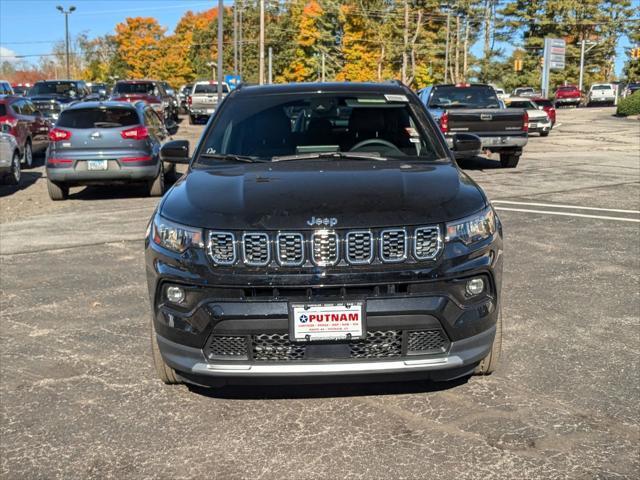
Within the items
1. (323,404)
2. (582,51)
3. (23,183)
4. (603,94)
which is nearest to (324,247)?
(323,404)

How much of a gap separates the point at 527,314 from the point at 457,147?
1.39 metres

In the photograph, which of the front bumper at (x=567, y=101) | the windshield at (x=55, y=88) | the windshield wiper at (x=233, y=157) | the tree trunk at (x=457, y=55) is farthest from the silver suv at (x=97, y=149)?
the tree trunk at (x=457, y=55)

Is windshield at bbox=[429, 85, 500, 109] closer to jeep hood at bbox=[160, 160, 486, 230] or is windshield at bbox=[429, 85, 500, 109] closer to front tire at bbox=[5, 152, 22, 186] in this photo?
front tire at bbox=[5, 152, 22, 186]

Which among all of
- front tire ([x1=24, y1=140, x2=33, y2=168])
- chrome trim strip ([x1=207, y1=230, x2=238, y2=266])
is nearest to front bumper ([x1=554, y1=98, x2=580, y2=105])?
front tire ([x1=24, y1=140, x2=33, y2=168])

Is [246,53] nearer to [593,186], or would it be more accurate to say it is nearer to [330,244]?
[593,186]

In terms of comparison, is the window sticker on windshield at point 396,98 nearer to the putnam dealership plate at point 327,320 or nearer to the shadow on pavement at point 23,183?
the putnam dealership plate at point 327,320

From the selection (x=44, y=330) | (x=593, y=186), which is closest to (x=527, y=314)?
(x=44, y=330)

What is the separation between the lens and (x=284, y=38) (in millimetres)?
93125

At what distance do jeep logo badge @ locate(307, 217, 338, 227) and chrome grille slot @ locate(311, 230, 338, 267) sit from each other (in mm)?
37

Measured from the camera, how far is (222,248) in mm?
3641

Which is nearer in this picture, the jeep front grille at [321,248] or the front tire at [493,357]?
the jeep front grille at [321,248]

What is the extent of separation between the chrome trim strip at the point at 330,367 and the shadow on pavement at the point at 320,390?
695mm

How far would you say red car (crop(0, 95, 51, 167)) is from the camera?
55.6 ft

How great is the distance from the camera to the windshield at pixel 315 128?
16.9 feet
